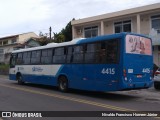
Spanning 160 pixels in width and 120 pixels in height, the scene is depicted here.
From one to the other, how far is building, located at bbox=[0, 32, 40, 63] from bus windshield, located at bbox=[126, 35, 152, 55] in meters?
45.1

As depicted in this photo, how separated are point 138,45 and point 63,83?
518cm

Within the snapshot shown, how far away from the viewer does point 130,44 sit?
13.8 metres

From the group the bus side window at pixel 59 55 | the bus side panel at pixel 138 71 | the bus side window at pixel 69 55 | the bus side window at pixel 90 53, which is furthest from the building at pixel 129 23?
the bus side window at pixel 90 53

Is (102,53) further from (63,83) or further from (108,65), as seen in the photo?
(63,83)

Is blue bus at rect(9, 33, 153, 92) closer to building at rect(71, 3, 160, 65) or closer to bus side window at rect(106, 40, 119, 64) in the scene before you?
bus side window at rect(106, 40, 119, 64)

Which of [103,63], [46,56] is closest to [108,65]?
[103,63]

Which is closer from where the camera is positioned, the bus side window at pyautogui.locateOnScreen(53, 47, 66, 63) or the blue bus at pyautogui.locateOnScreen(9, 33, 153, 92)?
the blue bus at pyautogui.locateOnScreen(9, 33, 153, 92)

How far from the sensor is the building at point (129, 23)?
97.3ft

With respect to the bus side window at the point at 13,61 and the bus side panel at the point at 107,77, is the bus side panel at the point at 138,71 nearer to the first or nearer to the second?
the bus side panel at the point at 107,77

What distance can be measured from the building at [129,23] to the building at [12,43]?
23.4m

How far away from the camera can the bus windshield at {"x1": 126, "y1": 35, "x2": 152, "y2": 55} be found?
13.7 meters

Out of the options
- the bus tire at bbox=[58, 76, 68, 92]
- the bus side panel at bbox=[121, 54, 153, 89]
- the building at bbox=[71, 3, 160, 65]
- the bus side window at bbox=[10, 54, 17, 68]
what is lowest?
the bus tire at bbox=[58, 76, 68, 92]

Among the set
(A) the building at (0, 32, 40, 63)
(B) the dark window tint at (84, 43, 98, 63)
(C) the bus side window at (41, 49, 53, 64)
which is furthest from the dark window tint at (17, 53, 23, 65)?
(A) the building at (0, 32, 40, 63)

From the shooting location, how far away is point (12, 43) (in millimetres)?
61219
